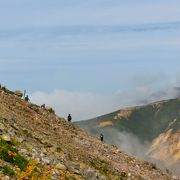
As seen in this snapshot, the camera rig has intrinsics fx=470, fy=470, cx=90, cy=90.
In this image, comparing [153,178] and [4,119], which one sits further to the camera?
[153,178]

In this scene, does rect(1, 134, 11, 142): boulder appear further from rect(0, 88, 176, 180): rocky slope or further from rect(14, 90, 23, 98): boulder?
rect(14, 90, 23, 98): boulder

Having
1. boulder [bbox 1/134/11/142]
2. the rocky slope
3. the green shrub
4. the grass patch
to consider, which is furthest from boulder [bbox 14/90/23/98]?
the green shrub

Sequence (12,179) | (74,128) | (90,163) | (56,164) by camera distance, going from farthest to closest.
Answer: (74,128) → (90,163) → (56,164) → (12,179)

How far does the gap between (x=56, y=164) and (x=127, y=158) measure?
20.5 metres

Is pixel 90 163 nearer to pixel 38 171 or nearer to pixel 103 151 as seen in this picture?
pixel 103 151

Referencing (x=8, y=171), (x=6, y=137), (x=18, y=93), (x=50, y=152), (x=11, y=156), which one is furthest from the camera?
(x=18, y=93)

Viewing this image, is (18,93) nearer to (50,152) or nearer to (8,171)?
(50,152)

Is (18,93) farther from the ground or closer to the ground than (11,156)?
farther from the ground

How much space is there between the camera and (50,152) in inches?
1297

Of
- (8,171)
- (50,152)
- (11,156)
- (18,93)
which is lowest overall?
(8,171)

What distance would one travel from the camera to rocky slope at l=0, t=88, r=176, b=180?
2530 cm

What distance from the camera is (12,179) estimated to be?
2167cm

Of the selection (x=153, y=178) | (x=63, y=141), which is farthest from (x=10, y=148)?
(x=153, y=178)

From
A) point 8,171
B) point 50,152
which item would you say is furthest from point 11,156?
point 50,152
